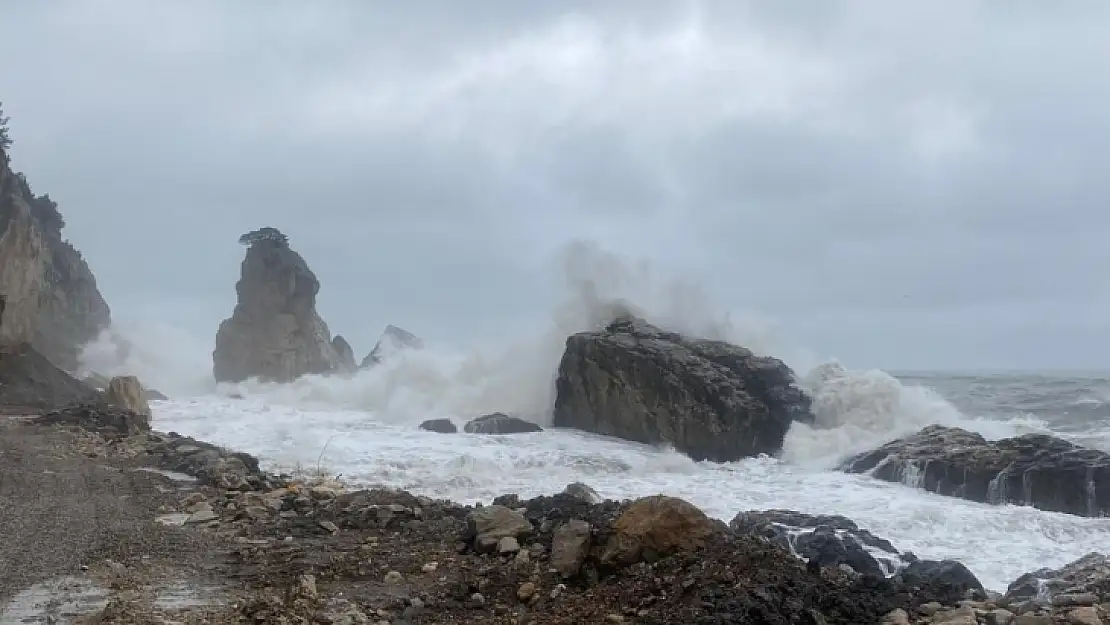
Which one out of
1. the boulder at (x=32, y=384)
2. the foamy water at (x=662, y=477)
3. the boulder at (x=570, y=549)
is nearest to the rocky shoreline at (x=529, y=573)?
the boulder at (x=570, y=549)

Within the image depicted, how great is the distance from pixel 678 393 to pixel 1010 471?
8.43 metres

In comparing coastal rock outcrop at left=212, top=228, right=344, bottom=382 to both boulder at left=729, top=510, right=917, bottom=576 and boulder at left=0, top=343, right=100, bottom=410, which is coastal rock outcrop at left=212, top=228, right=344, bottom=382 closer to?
boulder at left=0, top=343, right=100, bottom=410

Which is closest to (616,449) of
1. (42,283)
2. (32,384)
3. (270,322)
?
(32,384)

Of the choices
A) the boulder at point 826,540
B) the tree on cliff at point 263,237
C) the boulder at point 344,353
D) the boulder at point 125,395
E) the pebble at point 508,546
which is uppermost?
the tree on cliff at point 263,237

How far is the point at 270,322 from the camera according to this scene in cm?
4984

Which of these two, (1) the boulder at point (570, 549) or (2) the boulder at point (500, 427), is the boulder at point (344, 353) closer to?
(2) the boulder at point (500, 427)

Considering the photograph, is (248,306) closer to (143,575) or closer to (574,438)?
(574,438)

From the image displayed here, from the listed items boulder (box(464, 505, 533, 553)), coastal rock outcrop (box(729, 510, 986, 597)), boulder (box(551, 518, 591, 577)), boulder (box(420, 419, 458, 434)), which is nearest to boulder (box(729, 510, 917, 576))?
coastal rock outcrop (box(729, 510, 986, 597))

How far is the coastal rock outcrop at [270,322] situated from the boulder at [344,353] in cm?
363

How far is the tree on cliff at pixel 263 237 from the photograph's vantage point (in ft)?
169

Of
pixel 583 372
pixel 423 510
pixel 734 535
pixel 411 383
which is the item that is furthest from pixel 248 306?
pixel 734 535

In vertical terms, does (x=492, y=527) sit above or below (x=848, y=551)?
above

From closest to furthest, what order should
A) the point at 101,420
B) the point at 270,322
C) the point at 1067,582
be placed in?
the point at 1067,582 → the point at 101,420 → the point at 270,322

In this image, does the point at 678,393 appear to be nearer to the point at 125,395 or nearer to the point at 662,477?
the point at 662,477
